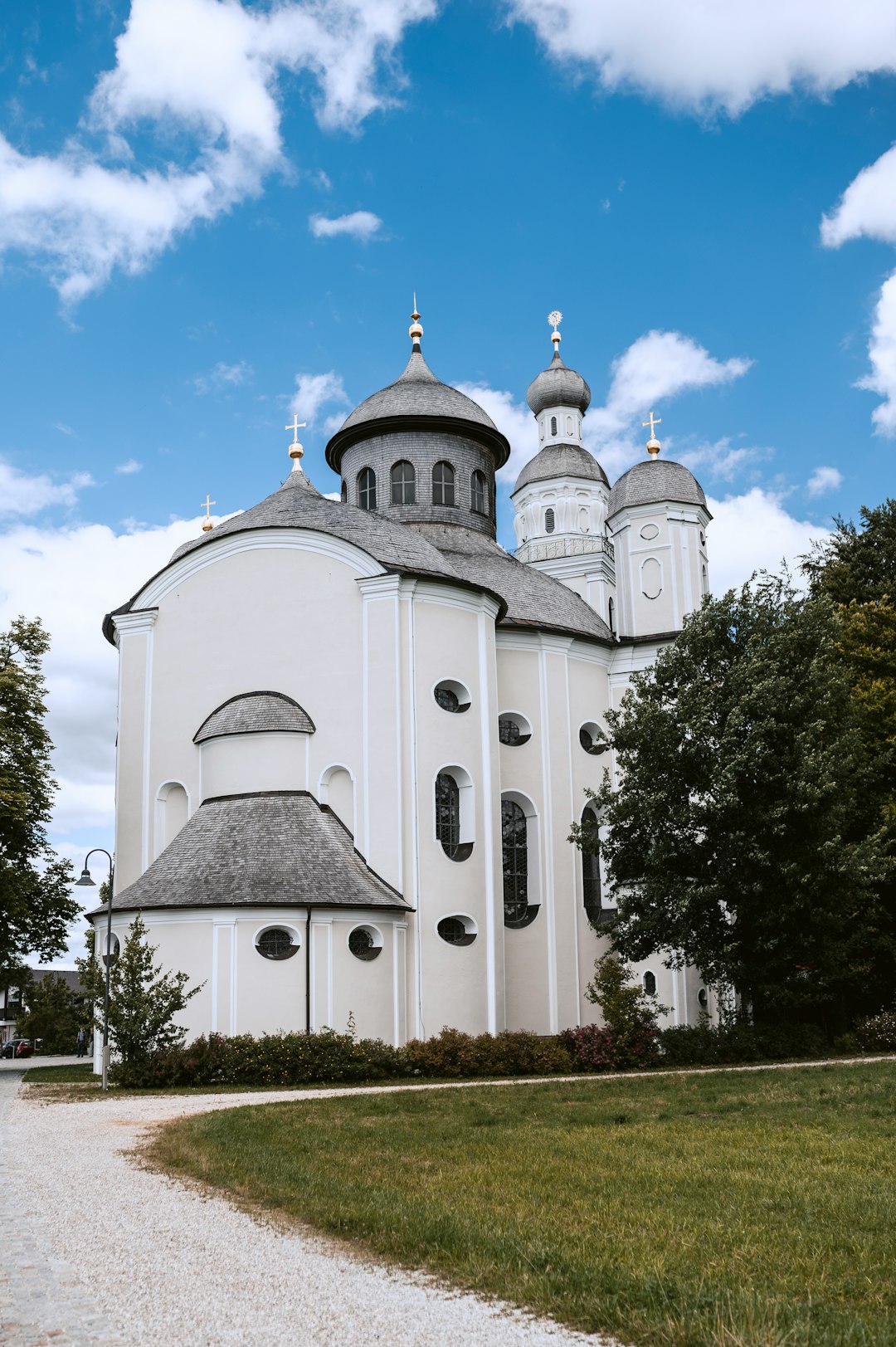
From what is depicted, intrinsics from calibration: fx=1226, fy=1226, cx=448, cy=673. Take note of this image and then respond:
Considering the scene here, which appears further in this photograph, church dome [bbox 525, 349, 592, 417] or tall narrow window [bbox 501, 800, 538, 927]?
church dome [bbox 525, 349, 592, 417]

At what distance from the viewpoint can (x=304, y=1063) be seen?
23.1 meters

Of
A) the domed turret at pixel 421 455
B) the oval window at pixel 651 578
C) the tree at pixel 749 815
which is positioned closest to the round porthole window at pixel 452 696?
the tree at pixel 749 815

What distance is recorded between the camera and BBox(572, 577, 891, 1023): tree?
83.6ft

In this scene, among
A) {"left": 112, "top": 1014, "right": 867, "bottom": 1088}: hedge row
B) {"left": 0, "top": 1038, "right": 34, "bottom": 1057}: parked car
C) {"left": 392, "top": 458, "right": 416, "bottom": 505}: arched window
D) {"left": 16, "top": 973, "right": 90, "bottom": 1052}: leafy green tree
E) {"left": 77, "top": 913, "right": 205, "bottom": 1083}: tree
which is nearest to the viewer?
{"left": 77, "top": 913, "right": 205, "bottom": 1083}: tree

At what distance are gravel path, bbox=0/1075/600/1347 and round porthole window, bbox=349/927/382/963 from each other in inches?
629

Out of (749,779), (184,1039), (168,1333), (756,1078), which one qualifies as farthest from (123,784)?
(168,1333)

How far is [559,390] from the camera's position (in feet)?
200

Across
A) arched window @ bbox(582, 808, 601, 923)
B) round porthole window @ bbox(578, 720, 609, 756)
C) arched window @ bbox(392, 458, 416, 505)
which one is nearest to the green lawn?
arched window @ bbox(582, 808, 601, 923)

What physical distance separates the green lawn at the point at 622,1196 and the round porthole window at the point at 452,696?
14715mm

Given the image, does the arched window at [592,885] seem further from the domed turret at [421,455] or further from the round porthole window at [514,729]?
the domed turret at [421,455]

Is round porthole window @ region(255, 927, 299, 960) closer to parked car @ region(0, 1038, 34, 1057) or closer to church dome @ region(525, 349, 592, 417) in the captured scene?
parked car @ region(0, 1038, 34, 1057)

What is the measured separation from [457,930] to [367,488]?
53.0 ft

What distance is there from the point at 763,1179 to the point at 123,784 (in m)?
25.2

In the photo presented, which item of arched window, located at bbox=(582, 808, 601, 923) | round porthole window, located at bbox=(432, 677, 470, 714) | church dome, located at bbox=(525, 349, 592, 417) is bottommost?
arched window, located at bbox=(582, 808, 601, 923)
